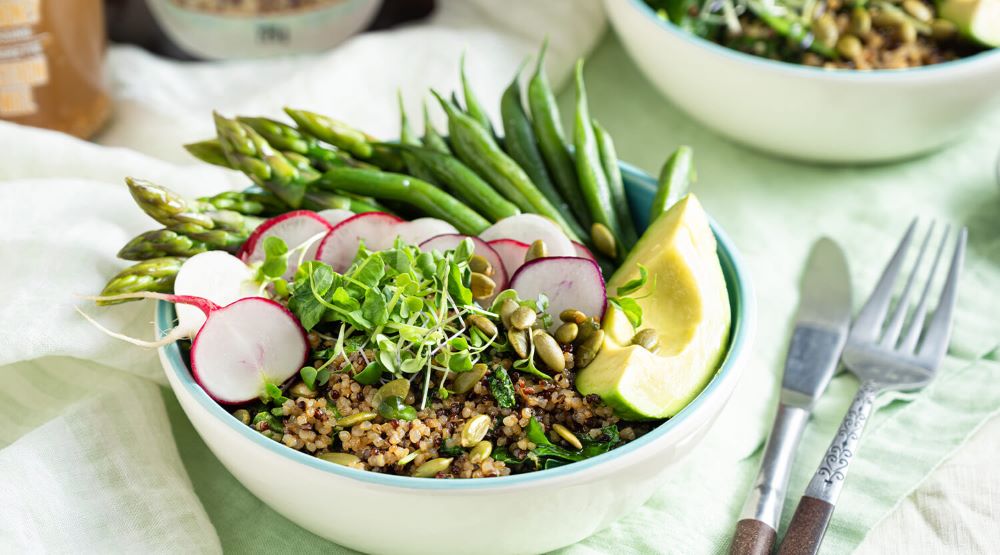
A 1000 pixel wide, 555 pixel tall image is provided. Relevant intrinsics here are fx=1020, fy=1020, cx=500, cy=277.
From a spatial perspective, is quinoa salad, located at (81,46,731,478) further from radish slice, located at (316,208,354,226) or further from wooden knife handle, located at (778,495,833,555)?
wooden knife handle, located at (778,495,833,555)

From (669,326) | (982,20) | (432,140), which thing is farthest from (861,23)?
(669,326)

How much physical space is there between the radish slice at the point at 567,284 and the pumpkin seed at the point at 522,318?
10 centimetres

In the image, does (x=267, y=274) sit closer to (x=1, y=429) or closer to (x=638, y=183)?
(x=1, y=429)

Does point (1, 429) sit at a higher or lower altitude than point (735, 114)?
lower

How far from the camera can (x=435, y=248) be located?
2.13 metres

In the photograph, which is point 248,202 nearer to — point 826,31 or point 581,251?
point 581,251

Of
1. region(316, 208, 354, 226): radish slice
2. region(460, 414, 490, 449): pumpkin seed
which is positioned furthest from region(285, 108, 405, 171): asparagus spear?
region(460, 414, 490, 449): pumpkin seed

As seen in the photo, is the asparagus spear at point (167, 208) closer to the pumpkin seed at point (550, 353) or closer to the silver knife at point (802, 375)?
the pumpkin seed at point (550, 353)

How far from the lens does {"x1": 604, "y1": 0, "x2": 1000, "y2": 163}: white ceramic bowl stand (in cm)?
272

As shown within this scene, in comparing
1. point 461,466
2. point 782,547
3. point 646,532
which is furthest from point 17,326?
point 782,547

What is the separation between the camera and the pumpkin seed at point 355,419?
1.80 metres

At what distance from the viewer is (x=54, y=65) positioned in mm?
2982

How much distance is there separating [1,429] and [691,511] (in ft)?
4.89

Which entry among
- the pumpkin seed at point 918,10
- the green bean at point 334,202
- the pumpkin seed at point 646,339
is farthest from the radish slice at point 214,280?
the pumpkin seed at point 918,10
